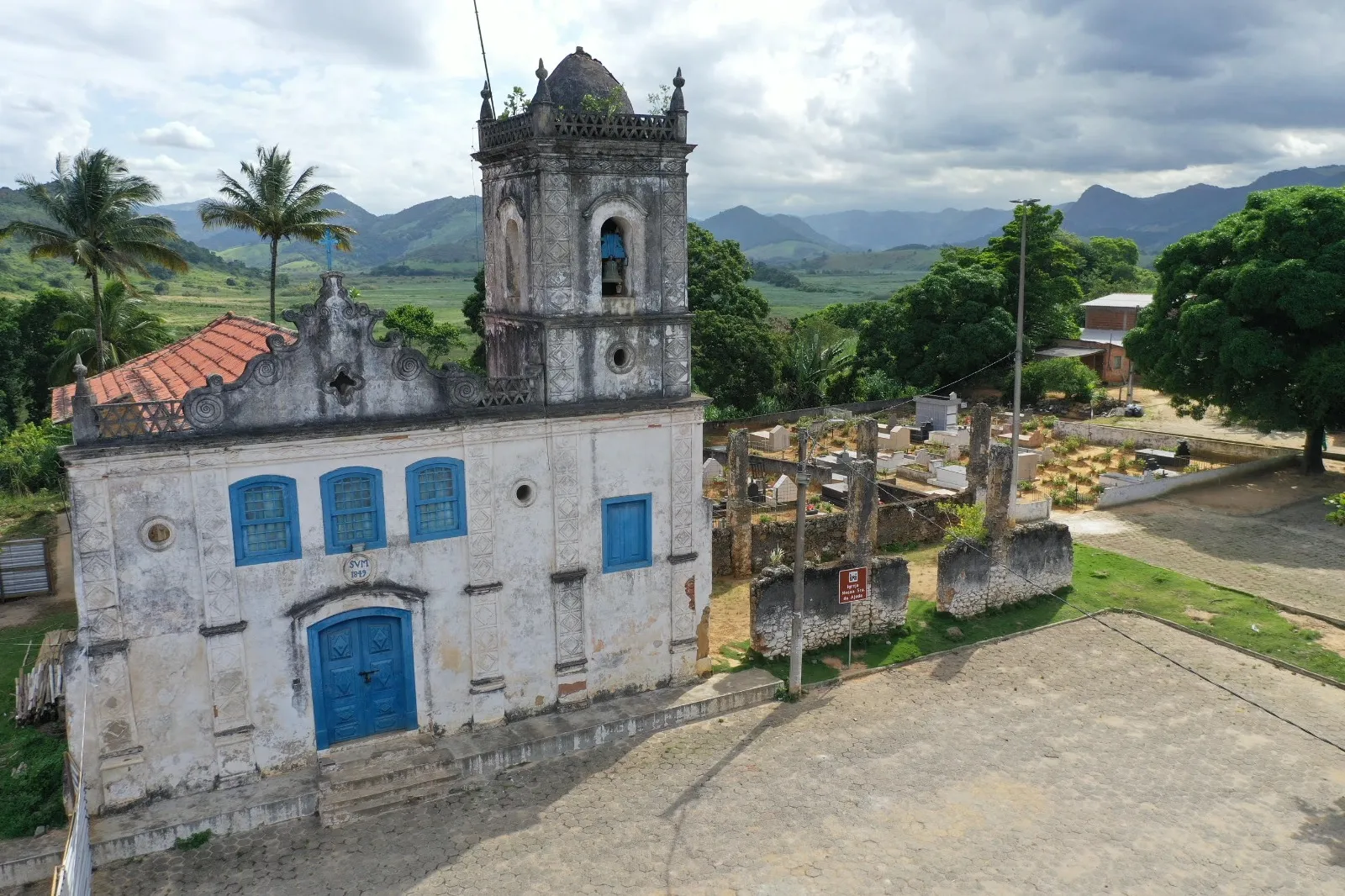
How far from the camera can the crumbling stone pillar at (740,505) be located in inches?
883

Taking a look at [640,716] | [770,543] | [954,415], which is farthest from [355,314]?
[954,415]

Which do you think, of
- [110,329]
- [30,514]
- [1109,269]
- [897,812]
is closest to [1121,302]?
[1109,269]

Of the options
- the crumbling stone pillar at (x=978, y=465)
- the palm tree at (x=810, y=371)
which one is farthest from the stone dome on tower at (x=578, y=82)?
the palm tree at (x=810, y=371)

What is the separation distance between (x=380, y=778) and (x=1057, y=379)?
38854mm

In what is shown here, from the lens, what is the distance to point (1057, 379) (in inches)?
1751

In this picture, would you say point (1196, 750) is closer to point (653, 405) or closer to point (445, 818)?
point (653, 405)

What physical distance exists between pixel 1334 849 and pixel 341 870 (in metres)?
13.0

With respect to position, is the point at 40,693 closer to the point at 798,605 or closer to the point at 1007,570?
the point at 798,605

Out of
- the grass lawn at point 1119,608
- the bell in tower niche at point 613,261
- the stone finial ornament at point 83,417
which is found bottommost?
the grass lawn at point 1119,608

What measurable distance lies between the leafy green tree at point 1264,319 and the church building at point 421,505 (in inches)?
901

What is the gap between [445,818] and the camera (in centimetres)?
1329

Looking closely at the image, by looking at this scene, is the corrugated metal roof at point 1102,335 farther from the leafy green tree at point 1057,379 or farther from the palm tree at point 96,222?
the palm tree at point 96,222

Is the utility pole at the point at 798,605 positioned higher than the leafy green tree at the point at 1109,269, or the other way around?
the leafy green tree at the point at 1109,269

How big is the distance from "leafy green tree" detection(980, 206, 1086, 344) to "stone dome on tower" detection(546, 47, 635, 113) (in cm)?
3580
